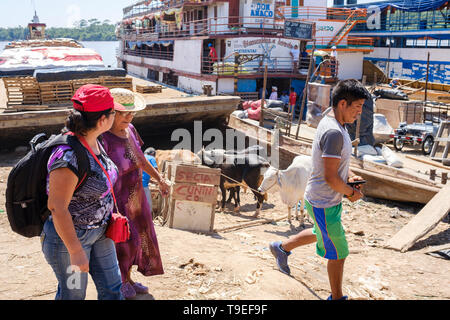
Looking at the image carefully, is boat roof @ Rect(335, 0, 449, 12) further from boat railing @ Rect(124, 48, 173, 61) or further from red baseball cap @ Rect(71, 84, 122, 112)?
red baseball cap @ Rect(71, 84, 122, 112)

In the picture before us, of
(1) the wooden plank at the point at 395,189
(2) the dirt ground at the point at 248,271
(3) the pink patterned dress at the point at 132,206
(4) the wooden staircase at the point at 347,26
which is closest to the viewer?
(3) the pink patterned dress at the point at 132,206

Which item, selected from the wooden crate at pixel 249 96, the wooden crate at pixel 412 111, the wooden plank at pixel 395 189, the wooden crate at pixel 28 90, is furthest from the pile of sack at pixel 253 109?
the wooden crate at pixel 28 90

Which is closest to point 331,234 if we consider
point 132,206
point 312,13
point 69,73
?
point 132,206

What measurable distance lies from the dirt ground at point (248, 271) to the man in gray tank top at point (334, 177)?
66cm

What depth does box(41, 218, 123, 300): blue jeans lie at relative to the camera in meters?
2.44

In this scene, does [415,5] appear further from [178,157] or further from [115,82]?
[178,157]

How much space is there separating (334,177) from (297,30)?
23.6 metres

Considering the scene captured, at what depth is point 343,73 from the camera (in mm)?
28969

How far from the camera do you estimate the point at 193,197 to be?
7.00 metres

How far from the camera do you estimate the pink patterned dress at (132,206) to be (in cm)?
339

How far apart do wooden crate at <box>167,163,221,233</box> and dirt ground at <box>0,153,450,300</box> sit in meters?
0.38

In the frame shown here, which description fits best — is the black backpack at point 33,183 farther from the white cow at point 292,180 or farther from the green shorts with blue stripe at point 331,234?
the white cow at point 292,180

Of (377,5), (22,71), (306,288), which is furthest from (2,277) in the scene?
(377,5)
